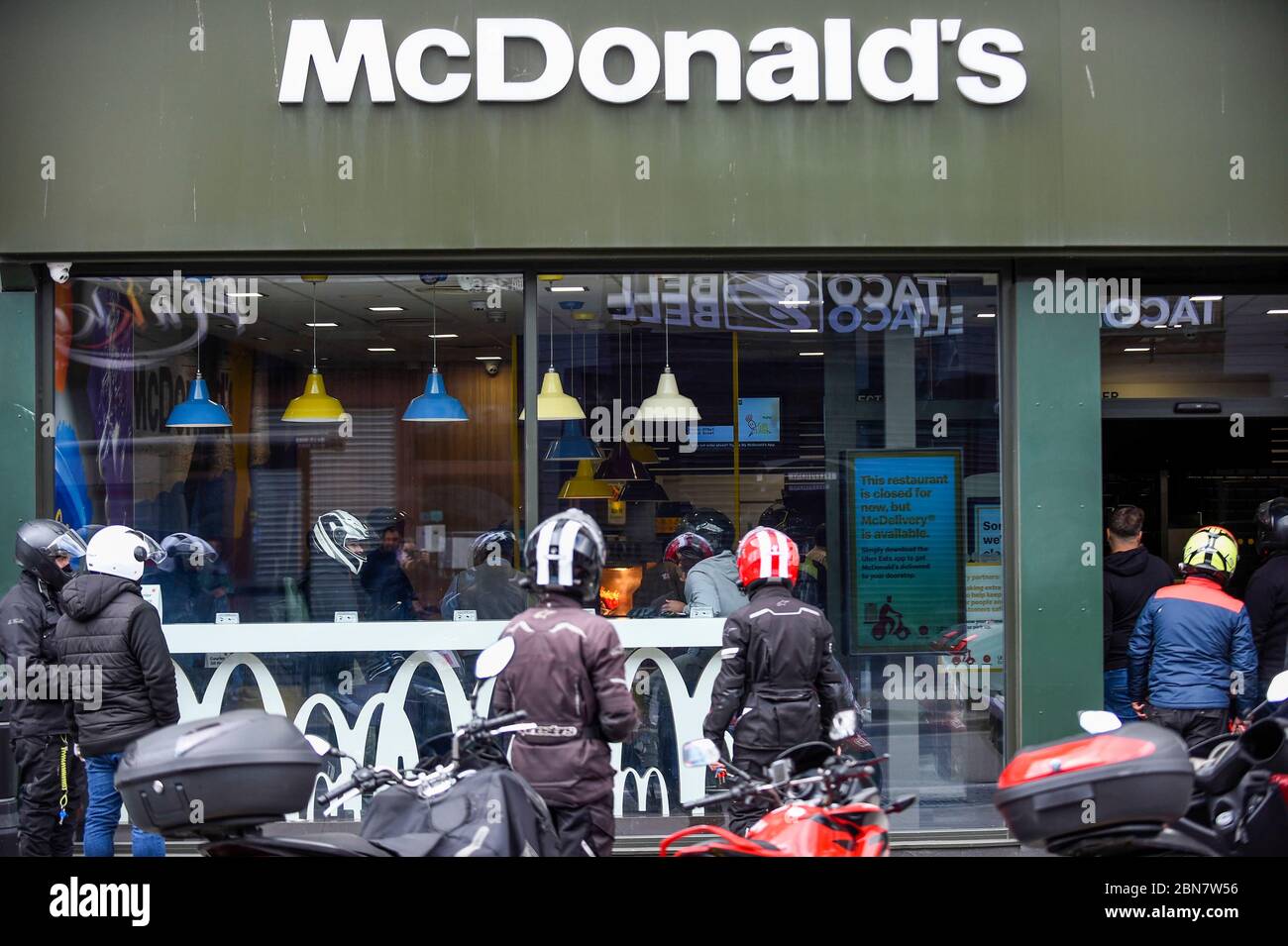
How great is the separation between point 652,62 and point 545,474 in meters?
2.49

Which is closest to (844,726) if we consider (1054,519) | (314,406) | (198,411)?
(1054,519)

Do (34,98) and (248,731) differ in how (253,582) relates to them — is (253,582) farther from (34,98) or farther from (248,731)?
(248,731)

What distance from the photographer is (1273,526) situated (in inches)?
255

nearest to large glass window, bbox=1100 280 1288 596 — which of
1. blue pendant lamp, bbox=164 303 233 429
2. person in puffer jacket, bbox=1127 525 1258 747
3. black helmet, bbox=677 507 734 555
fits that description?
person in puffer jacket, bbox=1127 525 1258 747

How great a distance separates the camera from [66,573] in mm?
5859

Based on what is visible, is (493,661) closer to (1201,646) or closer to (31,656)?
(31,656)

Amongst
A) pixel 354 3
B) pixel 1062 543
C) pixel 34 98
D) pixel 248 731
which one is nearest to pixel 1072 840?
pixel 248 731

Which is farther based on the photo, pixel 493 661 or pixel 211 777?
pixel 493 661

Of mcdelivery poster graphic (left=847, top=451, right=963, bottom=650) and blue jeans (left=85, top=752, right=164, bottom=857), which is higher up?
mcdelivery poster graphic (left=847, top=451, right=963, bottom=650)

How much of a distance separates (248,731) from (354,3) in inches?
186

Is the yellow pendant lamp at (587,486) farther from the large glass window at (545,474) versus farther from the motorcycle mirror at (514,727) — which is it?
the motorcycle mirror at (514,727)

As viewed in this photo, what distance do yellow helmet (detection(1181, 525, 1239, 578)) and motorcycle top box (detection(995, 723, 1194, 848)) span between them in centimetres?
313

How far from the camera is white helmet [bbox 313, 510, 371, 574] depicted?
7.02 m

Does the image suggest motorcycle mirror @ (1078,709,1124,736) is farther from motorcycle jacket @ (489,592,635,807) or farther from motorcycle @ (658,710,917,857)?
motorcycle jacket @ (489,592,635,807)
